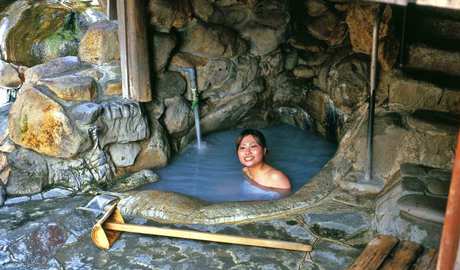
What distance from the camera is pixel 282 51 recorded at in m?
8.28

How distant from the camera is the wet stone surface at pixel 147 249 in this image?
474 centimetres

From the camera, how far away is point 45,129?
6.11 meters

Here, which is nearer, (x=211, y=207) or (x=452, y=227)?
(x=452, y=227)

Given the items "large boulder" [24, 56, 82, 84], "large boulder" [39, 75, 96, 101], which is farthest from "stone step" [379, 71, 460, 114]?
"large boulder" [24, 56, 82, 84]

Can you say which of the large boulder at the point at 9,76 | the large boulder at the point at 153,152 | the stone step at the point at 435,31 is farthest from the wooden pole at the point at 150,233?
the large boulder at the point at 9,76

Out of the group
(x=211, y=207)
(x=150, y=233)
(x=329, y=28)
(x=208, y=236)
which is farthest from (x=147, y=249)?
(x=329, y=28)

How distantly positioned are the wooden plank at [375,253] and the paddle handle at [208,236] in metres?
0.48

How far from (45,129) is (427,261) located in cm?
413

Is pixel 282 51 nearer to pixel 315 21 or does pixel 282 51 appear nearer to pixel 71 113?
pixel 315 21

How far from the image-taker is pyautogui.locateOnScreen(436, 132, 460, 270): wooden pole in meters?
2.98

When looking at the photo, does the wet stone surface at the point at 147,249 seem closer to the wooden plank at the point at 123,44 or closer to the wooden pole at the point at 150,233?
the wooden pole at the point at 150,233

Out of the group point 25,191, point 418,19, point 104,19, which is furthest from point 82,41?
point 418,19

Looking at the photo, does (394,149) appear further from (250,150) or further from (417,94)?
(250,150)

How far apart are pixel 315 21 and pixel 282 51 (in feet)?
2.60
